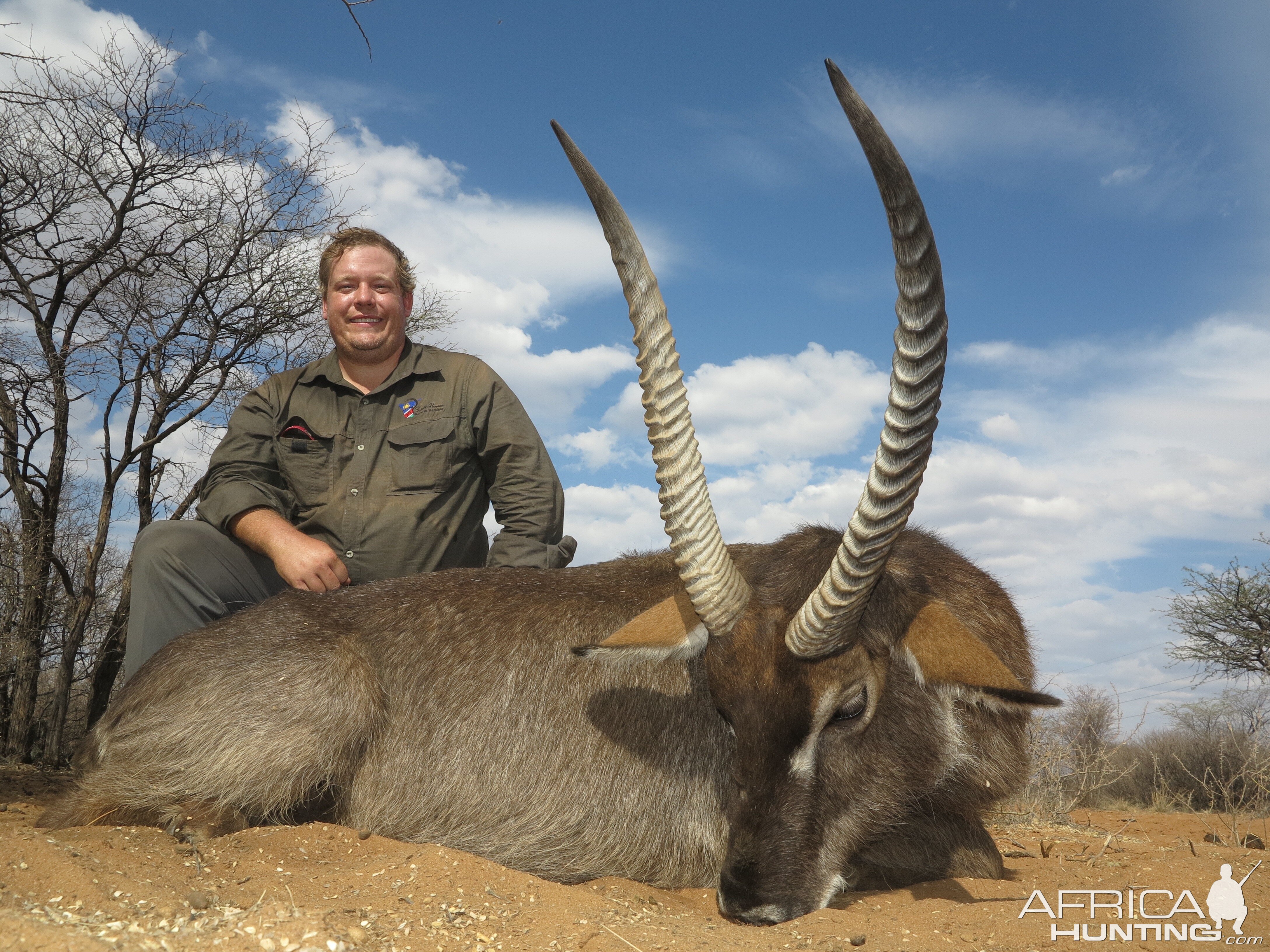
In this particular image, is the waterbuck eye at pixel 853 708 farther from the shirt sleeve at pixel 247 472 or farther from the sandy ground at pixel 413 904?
the shirt sleeve at pixel 247 472

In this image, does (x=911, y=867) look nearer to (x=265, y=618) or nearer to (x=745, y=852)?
(x=745, y=852)

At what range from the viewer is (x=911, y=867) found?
3.49 meters

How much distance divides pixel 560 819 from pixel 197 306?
32.2 ft

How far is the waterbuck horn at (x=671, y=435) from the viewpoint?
301 centimetres

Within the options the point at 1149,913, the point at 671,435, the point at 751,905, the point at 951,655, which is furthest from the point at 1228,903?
the point at 671,435

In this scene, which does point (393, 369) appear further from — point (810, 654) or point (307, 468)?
point (810, 654)

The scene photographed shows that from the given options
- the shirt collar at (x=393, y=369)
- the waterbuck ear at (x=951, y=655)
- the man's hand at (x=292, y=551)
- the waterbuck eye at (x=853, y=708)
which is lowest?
the waterbuck eye at (x=853, y=708)

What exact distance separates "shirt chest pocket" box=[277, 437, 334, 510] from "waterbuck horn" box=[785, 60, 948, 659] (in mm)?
3119

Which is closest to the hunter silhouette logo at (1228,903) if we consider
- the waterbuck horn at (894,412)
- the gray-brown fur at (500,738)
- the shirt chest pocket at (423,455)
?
the gray-brown fur at (500,738)

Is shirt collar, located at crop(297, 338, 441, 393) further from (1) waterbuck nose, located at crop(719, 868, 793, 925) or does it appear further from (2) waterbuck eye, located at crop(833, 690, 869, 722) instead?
(1) waterbuck nose, located at crop(719, 868, 793, 925)

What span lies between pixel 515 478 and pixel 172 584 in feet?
5.75

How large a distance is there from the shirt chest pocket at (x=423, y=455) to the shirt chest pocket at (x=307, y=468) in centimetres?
37

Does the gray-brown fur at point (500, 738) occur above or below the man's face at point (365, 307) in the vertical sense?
below

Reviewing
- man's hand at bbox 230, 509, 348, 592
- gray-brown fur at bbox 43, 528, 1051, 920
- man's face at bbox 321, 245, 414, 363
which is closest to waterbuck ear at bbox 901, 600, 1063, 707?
gray-brown fur at bbox 43, 528, 1051, 920
